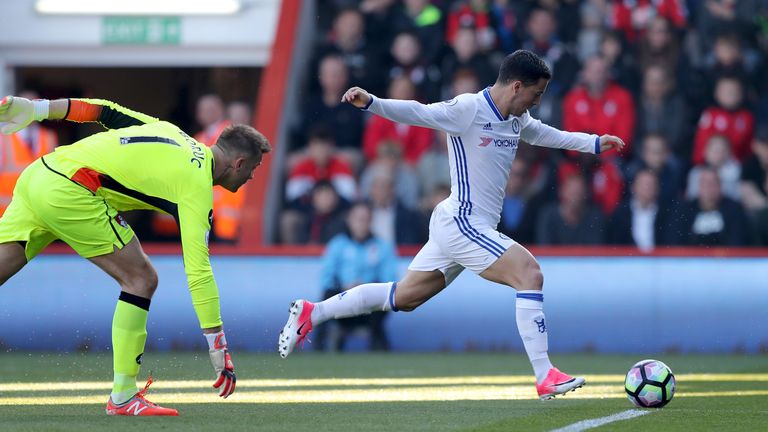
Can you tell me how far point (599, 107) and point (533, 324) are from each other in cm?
772

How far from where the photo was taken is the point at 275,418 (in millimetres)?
7629

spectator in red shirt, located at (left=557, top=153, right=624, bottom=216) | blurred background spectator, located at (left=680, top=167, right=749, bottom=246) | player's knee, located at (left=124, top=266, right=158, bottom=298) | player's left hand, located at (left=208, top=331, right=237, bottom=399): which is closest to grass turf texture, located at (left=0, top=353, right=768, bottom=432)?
player's left hand, located at (left=208, top=331, right=237, bottom=399)

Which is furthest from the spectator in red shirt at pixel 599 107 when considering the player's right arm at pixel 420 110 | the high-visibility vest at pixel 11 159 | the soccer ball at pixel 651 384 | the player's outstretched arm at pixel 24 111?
the player's outstretched arm at pixel 24 111

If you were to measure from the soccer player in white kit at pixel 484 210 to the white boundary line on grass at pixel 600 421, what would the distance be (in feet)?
1.10

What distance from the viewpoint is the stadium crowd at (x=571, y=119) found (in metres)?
14.8

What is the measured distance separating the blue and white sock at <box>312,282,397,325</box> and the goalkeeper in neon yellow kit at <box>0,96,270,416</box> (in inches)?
54.5

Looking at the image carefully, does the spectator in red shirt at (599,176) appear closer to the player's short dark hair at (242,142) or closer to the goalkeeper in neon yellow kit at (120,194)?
the player's short dark hair at (242,142)

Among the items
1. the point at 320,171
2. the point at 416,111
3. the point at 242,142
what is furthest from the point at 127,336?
the point at 320,171

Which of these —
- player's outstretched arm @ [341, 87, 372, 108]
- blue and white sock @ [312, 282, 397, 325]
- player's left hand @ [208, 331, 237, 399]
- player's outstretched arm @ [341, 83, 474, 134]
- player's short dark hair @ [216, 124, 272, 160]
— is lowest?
player's left hand @ [208, 331, 237, 399]

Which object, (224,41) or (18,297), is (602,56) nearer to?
(224,41)

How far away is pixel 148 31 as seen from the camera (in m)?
17.9

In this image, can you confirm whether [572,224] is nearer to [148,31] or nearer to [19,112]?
[148,31]

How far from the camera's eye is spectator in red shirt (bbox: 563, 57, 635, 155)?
1545 centimetres

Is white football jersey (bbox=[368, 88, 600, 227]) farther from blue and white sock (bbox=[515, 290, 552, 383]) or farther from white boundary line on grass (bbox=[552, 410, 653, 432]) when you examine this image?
white boundary line on grass (bbox=[552, 410, 653, 432])
